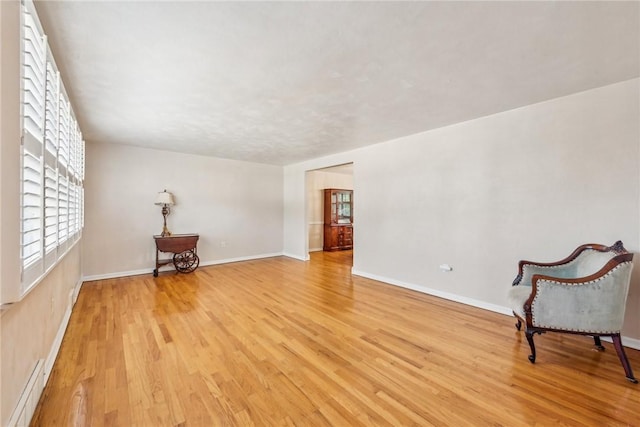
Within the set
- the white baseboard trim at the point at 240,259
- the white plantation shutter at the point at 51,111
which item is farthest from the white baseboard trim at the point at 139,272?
the white plantation shutter at the point at 51,111

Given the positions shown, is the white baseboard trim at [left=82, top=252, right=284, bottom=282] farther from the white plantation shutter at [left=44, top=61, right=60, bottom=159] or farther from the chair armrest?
the chair armrest

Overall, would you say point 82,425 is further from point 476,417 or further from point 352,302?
point 352,302

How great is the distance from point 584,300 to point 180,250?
513 centimetres

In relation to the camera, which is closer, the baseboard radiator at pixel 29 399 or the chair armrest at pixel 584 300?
the baseboard radiator at pixel 29 399

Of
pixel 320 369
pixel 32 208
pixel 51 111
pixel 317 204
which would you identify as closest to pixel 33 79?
pixel 51 111

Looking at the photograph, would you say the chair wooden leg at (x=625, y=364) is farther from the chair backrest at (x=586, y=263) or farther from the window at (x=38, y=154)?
the window at (x=38, y=154)

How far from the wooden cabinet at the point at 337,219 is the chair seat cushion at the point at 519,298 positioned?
5101 mm

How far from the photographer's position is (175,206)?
16.6ft

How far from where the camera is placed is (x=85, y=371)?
1907 millimetres

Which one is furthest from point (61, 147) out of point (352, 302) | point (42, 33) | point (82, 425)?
point (352, 302)

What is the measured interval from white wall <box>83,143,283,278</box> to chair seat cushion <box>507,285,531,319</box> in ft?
16.3

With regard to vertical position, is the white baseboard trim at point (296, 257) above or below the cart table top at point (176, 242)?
below

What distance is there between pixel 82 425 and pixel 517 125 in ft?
13.7

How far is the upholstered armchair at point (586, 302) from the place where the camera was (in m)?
1.91
